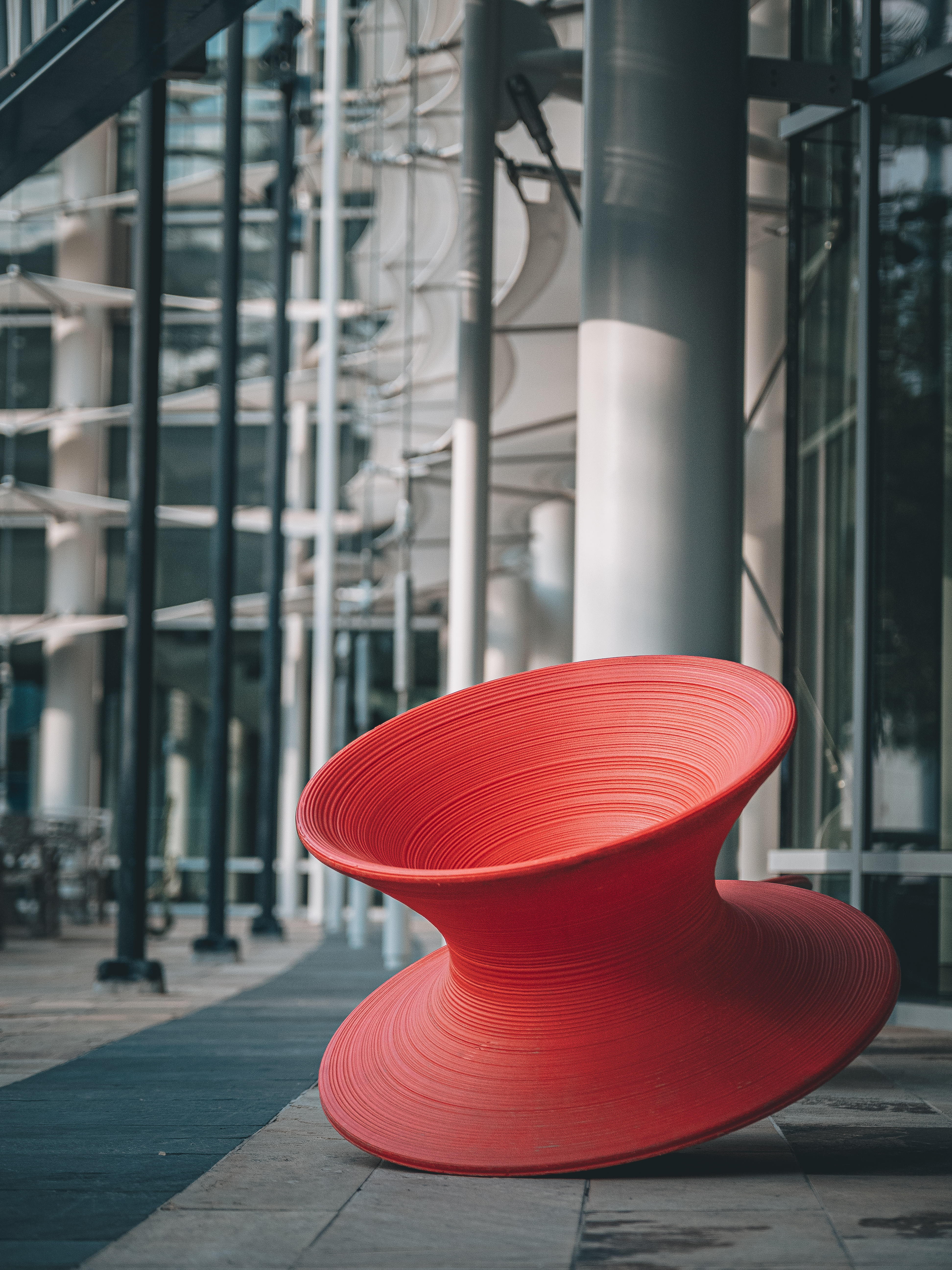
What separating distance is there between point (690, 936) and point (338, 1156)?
1005 millimetres

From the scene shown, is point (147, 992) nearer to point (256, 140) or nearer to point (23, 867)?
point (23, 867)

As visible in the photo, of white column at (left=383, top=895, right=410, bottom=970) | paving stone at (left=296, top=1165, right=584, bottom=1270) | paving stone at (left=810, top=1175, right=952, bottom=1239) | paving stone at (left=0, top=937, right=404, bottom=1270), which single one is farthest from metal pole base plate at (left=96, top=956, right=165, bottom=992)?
paving stone at (left=810, top=1175, right=952, bottom=1239)

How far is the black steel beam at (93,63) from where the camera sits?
200 inches

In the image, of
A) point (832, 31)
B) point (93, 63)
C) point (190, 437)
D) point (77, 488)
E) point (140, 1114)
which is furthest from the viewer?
point (190, 437)

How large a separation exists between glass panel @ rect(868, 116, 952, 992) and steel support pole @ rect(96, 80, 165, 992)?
4022mm

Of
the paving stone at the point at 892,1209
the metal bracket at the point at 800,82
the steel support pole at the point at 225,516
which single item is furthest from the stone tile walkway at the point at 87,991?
the metal bracket at the point at 800,82

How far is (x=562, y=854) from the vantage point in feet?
11.1

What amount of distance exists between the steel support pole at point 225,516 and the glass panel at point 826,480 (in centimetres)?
514

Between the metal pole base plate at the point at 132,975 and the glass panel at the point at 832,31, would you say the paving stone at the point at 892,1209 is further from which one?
the metal pole base plate at the point at 132,975

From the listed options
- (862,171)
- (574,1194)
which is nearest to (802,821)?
(862,171)

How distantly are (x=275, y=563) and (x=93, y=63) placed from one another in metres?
10.1

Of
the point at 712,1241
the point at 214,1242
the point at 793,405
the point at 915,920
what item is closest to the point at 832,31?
the point at 793,405

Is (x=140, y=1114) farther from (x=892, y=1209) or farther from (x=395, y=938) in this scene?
(x=395, y=938)

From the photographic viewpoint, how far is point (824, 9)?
24.8 ft
